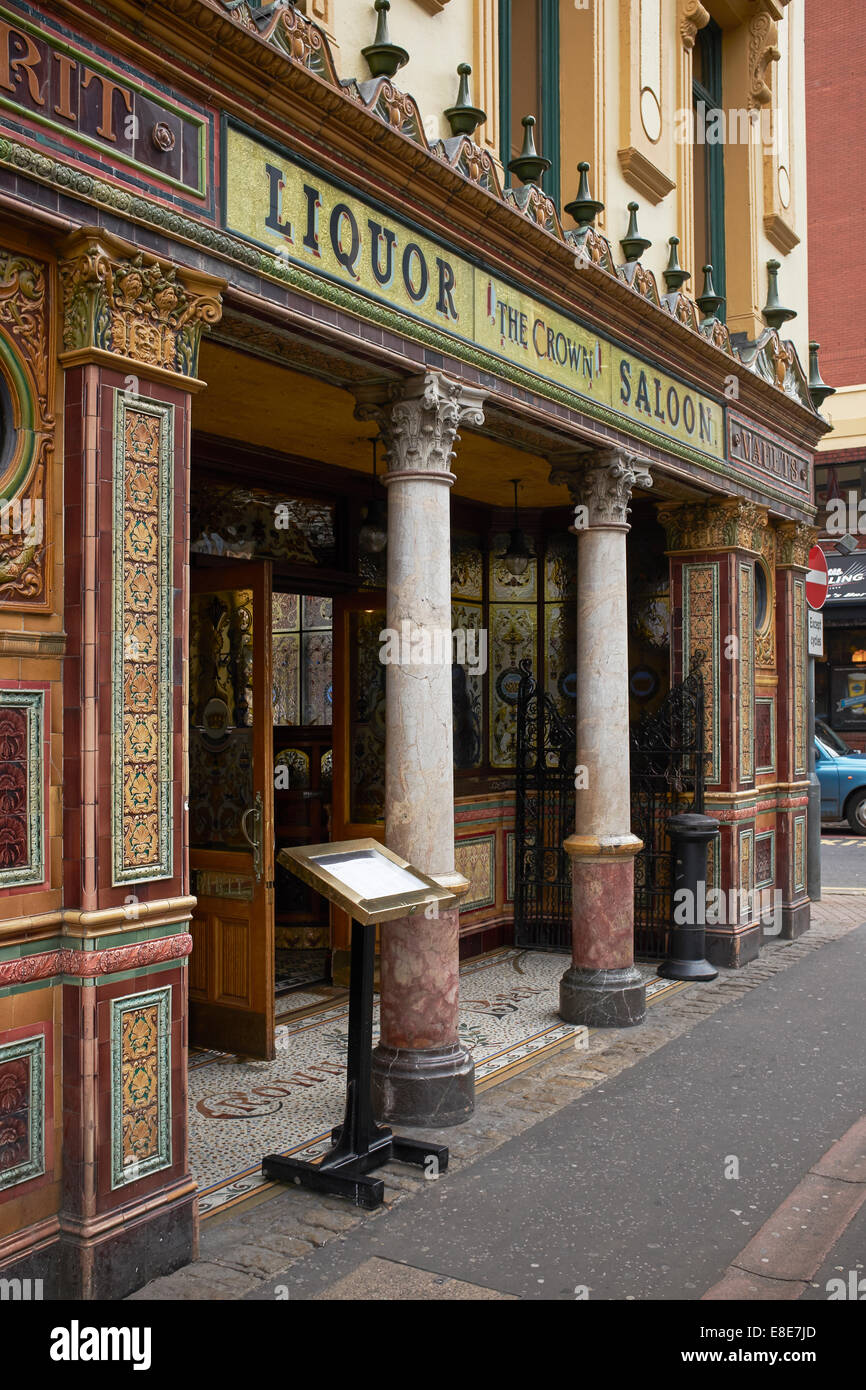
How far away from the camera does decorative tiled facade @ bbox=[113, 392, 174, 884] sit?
4066 millimetres

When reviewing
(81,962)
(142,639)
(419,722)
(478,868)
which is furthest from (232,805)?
(478,868)

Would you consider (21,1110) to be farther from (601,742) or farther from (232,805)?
(601,742)

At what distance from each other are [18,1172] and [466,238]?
15.2ft

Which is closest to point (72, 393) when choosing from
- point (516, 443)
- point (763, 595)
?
point (516, 443)

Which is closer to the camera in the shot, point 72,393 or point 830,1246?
point 72,393

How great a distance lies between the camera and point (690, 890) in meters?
9.05

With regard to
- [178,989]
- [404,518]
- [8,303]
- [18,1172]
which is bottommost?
[18,1172]

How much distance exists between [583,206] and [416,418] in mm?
2354

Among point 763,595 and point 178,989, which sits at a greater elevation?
point 763,595

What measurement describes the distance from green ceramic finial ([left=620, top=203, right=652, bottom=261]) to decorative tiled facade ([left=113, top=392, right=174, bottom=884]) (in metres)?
4.69

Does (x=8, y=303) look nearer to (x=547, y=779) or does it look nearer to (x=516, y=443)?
(x=516, y=443)

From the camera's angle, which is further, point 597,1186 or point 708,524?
point 708,524

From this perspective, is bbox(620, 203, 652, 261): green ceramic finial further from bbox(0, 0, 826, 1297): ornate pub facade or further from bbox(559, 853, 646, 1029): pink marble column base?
bbox(559, 853, 646, 1029): pink marble column base

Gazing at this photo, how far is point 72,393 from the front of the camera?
401cm
